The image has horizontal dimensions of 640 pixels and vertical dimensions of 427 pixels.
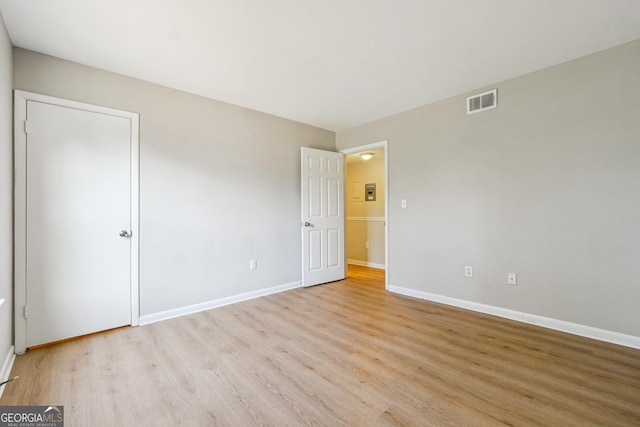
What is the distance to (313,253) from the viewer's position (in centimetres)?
408

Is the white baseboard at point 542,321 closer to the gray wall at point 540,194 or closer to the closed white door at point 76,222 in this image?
the gray wall at point 540,194

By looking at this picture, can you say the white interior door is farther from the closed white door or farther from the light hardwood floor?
the closed white door

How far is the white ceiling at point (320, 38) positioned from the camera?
1.81 m

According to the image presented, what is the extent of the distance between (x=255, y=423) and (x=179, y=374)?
0.78 m

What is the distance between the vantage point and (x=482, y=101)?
2.96 m

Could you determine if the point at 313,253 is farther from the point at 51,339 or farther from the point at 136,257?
the point at 51,339

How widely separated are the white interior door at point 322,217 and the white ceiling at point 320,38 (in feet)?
4.48

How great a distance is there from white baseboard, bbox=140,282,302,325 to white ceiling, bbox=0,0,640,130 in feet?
7.92

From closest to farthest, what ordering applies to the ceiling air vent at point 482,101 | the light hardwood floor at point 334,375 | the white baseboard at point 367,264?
the light hardwood floor at point 334,375 → the ceiling air vent at point 482,101 → the white baseboard at point 367,264

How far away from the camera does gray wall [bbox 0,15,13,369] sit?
182cm

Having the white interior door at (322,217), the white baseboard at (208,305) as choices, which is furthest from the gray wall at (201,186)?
the white interior door at (322,217)

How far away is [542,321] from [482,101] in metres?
2.33

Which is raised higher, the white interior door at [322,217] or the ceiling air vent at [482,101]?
the ceiling air vent at [482,101]

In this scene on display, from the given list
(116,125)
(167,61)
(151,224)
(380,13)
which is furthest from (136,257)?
(380,13)
